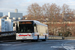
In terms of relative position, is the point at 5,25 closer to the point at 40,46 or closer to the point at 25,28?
the point at 25,28

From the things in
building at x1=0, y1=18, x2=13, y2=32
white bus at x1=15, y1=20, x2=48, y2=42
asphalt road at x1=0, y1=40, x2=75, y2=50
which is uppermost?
building at x1=0, y1=18, x2=13, y2=32

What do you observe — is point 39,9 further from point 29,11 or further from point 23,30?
point 23,30

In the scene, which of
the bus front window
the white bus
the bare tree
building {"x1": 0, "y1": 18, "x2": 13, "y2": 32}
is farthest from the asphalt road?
building {"x1": 0, "y1": 18, "x2": 13, "y2": 32}

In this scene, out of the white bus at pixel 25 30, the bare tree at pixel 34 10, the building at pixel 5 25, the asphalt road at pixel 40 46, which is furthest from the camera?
the building at pixel 5 25

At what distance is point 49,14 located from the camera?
301 feet

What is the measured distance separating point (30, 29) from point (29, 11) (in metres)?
60.4

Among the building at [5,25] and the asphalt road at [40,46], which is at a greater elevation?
the building at [5,25]

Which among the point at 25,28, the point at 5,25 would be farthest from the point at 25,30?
the point at 5,25

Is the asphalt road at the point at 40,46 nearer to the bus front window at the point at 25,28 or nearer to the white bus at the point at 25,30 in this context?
the white bus at the point at 25,30

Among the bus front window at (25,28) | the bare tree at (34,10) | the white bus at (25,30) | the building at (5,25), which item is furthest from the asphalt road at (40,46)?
the building at (5,25)

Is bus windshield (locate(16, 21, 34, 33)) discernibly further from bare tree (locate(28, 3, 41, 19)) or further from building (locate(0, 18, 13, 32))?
building (locate(0, 18, 13, 32))

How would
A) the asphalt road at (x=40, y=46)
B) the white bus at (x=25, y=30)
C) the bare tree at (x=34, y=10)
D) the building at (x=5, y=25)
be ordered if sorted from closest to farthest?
1. the asphalt road at (x=40, y=46)
2. the white bus at (x=25, y=30)
3. the bare tree at (x=34, y=10)
4. the building at (x=5, y=25)

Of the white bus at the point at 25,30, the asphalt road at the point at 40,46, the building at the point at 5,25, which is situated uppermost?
the building at the point at 5,25

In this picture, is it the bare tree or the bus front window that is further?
the bare tree
